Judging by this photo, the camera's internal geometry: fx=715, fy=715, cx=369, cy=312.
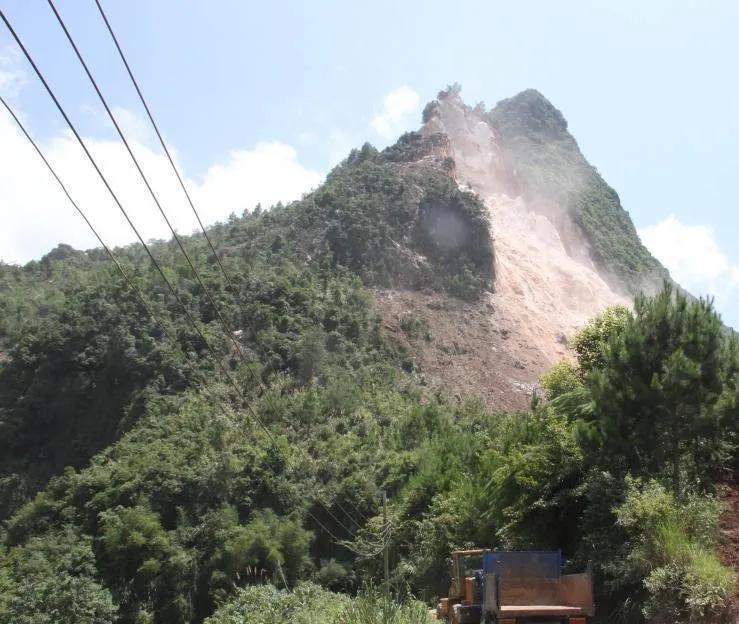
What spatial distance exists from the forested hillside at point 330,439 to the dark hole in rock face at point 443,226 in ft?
0.81

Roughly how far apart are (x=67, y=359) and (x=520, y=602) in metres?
48.3

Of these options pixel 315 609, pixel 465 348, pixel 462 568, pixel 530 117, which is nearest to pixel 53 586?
pixel 315 609

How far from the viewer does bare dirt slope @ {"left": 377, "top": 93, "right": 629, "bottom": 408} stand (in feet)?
186

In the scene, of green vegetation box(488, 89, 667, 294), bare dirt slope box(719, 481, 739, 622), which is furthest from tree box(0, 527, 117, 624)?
green vegetation box(488, 89, 667, 294)

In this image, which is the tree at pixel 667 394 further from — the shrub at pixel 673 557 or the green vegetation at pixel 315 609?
the green vegetation at pixel 315 609

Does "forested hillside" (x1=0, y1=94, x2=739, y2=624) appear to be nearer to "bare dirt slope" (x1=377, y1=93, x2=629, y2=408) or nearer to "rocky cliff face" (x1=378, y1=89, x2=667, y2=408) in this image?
"bare dirt slope" (x1=377, y1=93, x2=629, y2=408)

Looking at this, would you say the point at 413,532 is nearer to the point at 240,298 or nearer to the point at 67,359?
the point at 240,298

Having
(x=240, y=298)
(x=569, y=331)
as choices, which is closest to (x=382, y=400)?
(x=240, y=298)

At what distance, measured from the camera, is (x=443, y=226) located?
227 feet

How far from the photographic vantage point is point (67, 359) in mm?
52906

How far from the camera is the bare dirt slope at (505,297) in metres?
56.8

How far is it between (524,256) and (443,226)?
1303cm

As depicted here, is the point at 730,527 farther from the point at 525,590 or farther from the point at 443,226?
the point at 443,226

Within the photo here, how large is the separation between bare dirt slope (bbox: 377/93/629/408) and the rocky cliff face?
0.40 ft
